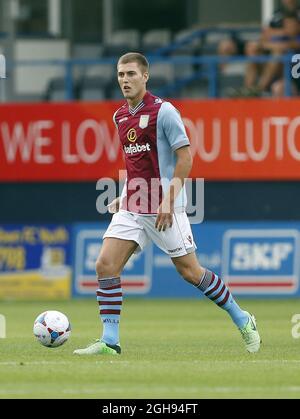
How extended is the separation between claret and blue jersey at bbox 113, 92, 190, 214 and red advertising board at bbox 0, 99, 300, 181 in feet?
31.7

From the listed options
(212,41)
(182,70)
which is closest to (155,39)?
(182,70)

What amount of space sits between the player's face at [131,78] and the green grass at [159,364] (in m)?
2.19

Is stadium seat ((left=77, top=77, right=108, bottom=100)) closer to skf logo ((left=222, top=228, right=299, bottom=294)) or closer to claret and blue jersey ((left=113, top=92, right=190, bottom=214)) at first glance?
skf logo ((left=222, top=228, right=299, bottom=294))

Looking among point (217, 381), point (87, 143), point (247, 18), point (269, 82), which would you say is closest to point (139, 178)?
point (217, 381)

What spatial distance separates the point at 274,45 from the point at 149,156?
11.5 meters

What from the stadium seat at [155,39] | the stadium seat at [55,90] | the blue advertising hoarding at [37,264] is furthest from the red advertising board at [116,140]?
the stadium seat at [155,39]

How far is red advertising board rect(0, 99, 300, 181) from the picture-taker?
21438 mm

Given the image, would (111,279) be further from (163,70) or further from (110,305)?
(163,70)

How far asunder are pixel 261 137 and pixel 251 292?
7.86 ft

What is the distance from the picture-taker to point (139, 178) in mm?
11648

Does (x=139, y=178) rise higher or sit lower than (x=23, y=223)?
higher

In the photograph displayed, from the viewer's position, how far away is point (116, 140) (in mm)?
21422

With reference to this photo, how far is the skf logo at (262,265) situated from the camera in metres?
21.4
